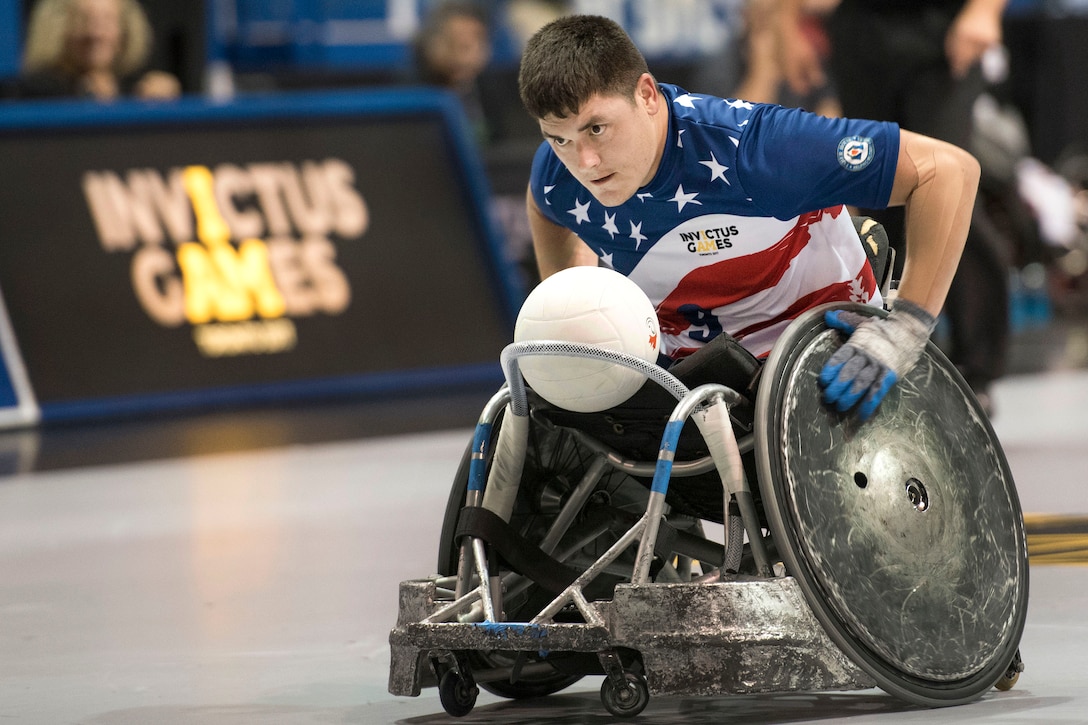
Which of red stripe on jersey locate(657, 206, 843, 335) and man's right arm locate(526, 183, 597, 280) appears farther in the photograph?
man's right arm locate(526, 183, 597, 280)

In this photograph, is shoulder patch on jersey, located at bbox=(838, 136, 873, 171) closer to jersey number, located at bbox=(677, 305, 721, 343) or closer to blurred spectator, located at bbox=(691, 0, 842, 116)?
jersey number, located at bbox=(677, 305, 721, 343)

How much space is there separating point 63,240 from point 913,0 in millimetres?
4063

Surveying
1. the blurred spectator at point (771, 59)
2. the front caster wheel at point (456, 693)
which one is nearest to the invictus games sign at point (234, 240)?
the blurred spectator at point (771, 59)

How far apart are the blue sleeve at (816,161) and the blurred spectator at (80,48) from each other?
6.20m

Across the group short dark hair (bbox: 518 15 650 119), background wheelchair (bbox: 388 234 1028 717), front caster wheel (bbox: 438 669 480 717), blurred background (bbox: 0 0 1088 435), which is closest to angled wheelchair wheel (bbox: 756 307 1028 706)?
background wheelchair (bbox: 388 234 1028 717)

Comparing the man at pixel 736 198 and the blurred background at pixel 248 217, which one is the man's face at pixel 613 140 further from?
the blurred background at pixel 248 217

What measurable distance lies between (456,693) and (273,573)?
1656 millimetres

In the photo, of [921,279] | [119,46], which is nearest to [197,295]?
[119,46]

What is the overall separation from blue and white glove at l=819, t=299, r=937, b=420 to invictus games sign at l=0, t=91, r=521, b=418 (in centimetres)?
583

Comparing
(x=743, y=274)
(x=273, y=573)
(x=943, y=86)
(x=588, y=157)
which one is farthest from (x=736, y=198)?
(x=943, y=86)

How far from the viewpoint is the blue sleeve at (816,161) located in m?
3.36

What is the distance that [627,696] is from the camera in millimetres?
3109

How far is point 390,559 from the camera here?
16.5ft

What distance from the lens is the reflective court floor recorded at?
11.1 feet
